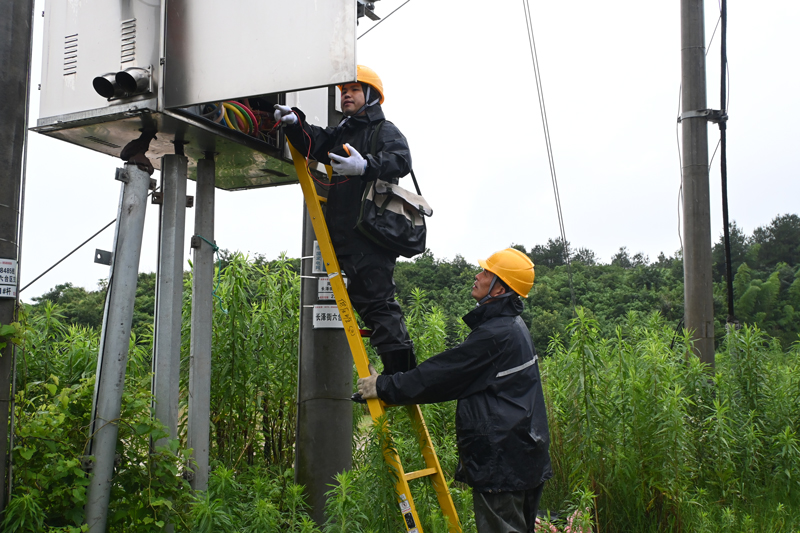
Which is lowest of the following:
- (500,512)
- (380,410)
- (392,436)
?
(500,512)

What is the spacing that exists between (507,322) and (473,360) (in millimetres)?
336

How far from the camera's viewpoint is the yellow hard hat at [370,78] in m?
3.90

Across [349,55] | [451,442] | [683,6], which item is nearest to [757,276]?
[683,6]

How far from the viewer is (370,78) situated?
393cm

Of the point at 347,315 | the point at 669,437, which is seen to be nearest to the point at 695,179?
the point at 669,437

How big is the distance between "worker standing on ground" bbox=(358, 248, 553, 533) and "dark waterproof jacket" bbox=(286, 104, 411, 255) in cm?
77

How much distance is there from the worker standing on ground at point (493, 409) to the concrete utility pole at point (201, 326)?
3.38 feet

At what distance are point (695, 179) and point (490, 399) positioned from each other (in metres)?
4.85

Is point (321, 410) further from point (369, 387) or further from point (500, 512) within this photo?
point (500, 512)

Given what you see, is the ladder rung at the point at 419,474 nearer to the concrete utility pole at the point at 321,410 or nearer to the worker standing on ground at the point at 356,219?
the worker standing on ground at the point at 356,219

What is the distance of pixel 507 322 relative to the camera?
3.56 meters

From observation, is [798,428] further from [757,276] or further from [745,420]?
[757,276]

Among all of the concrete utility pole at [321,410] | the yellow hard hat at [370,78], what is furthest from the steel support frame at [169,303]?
the yellow hard hat at [370,78]

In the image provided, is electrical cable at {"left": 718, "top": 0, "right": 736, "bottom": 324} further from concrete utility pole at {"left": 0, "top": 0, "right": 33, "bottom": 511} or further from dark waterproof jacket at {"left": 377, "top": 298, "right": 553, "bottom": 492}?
concrete utility pole at {"left": 0, "top": 0, "right": 33, "bottom": 511}
